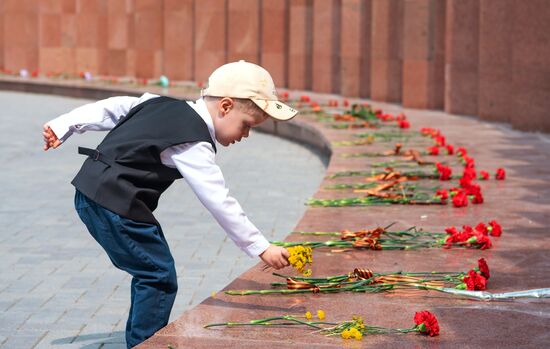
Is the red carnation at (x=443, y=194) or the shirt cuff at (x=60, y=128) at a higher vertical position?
the shirt cuff at (x=60, y=128)

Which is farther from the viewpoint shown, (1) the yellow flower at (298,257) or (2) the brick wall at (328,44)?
(2) the brick wall at (328,44)

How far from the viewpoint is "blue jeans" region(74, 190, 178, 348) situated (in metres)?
4.17

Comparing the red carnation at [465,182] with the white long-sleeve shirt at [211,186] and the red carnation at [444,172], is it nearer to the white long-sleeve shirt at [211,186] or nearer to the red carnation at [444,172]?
the red carnation at [444,172]

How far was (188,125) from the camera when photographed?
4.09 metres

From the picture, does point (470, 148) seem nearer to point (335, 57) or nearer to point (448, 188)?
point (448, 188)

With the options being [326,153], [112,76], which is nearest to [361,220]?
[326,153]

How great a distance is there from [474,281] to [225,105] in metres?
1.30

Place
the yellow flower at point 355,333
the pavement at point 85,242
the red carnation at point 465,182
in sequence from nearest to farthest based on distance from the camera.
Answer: the yellow flower at point 355,333
the pavement at point 85,242
the red carnation at point 465,182

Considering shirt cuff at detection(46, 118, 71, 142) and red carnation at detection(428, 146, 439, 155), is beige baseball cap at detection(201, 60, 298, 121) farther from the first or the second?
red carnation at detection(428, 146, 439, 155)

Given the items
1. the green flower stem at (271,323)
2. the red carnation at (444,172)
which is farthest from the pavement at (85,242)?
the red carnation at (444,172)

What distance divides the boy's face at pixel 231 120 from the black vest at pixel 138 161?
6 cm

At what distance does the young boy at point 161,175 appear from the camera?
13.3 ft

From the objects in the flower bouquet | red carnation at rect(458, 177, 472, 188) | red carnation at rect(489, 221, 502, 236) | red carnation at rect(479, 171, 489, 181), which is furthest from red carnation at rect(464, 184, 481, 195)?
the flower bouquet

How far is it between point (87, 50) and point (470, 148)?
620 inches
